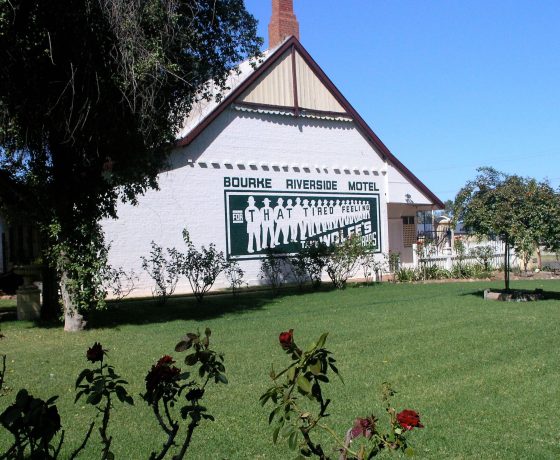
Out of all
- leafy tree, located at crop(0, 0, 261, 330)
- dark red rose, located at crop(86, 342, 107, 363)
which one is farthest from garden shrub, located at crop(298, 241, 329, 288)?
dark red rose, located at crop(86, 342, 107, 363)

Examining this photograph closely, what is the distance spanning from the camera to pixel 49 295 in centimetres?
1470

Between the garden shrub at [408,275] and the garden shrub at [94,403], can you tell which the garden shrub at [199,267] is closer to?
the garden shrub at [408,275]

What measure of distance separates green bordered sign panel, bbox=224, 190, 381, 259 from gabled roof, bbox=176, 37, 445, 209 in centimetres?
242

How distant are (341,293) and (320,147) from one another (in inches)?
299

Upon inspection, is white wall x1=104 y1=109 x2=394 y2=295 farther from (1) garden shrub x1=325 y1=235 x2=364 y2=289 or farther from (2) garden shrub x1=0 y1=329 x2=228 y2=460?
(2) garden shrub x1=0 y1=329 x2=228 y2=460

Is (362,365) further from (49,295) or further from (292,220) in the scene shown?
(292,220)

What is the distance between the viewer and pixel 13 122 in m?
11.7

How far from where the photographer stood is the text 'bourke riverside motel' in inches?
811

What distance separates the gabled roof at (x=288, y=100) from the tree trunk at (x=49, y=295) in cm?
690

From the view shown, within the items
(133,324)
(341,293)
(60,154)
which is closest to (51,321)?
(133,324)

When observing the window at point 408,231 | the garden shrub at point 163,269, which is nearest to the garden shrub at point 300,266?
the garden shrub at point 163,269

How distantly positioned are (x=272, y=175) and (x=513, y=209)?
33.8 feet

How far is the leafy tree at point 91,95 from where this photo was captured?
986 cm

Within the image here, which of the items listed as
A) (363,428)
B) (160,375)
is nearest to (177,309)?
(160,375)
